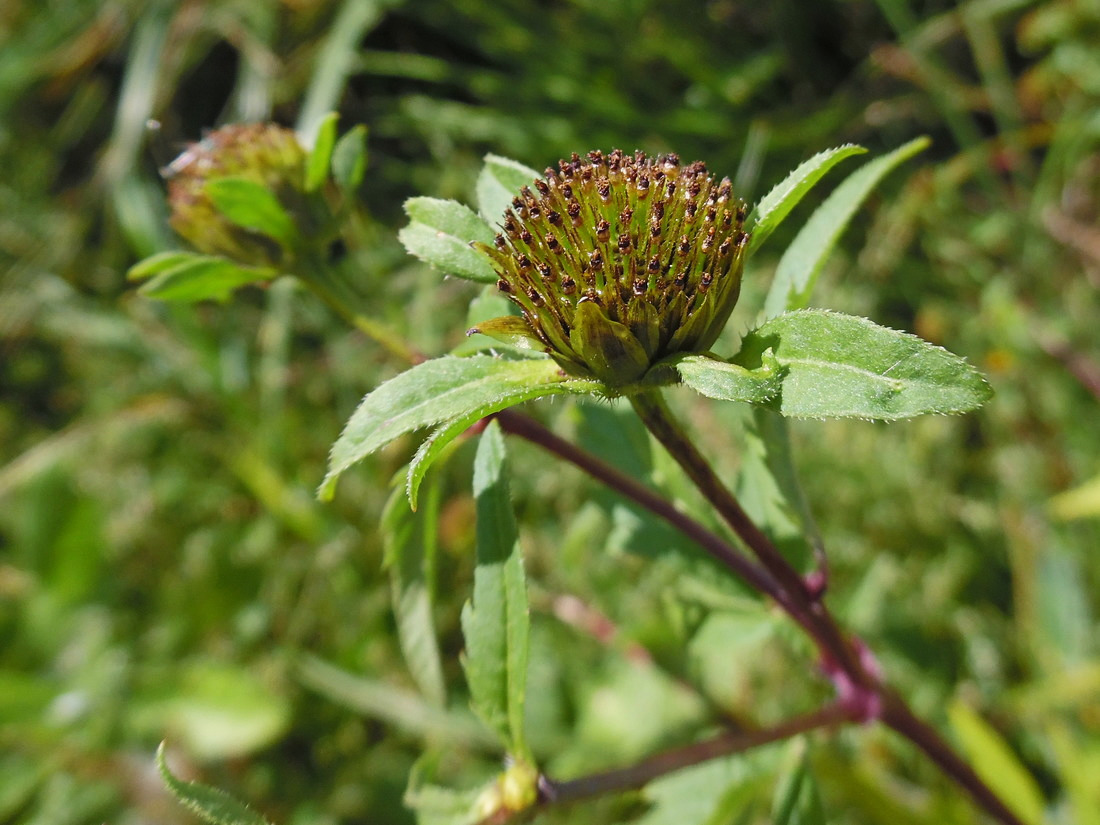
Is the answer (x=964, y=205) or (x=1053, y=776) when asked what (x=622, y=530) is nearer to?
(x=1053, y=776)

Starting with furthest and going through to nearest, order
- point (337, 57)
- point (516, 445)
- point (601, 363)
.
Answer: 1. point (337, 57)
2. point (516, 445)
3. point (601, 363)

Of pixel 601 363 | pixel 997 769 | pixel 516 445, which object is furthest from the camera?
pixel 516 445

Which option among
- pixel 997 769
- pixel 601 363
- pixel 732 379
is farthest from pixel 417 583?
pixel 997 769

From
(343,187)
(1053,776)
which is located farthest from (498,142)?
(1053,776)

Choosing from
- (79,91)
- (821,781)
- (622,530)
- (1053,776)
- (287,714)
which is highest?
(79,91)

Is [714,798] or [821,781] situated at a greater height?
[714,798]

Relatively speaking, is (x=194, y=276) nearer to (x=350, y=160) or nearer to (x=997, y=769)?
(x=350, y=160)
